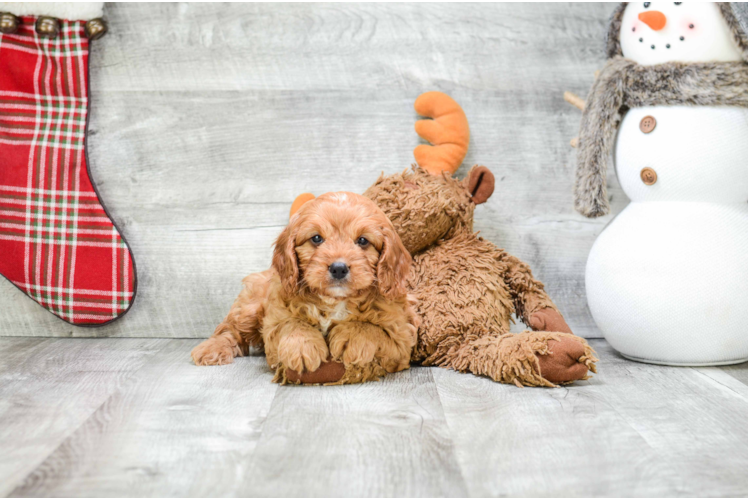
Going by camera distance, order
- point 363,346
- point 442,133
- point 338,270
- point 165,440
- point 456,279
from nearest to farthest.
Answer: point 165,440
point 338,270
point 363,346
point 456,279
point 442,133

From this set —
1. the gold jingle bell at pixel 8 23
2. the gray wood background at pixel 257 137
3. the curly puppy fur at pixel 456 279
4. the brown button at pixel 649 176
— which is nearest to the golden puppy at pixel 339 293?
the curly puppy fur at pixel 456 279

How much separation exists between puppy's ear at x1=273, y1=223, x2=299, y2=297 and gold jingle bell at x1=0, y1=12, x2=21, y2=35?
4.15 feet

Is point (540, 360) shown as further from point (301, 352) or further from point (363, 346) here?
point (301, 352)

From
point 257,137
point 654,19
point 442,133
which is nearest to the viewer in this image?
point 654,19

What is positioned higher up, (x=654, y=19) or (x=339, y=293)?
(x=654, y=19)

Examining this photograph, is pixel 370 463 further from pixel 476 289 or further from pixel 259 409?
pixel 476 289

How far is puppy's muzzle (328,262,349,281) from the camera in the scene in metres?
1.39

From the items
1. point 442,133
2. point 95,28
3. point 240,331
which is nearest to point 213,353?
point 240,331

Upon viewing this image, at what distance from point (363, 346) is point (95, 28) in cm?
143

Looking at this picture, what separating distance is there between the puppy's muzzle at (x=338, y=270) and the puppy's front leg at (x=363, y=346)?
18 centimetres

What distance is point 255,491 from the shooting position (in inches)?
37.5

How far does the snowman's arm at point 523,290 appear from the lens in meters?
1.79

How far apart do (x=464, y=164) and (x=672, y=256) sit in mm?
742

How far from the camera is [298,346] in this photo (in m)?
1.47
